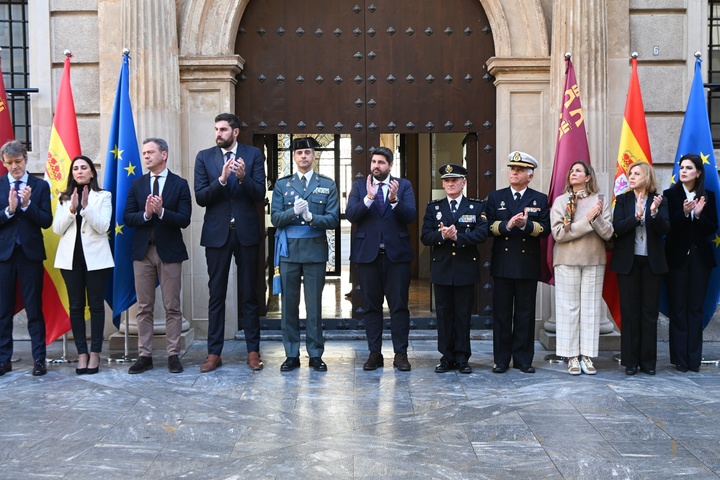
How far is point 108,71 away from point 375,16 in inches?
113

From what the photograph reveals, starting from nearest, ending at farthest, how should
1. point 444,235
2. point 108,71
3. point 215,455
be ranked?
1. point 215,455
2. point 444,235
3. point 108,71

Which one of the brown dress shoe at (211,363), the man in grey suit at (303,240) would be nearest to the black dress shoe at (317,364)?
the man in grey suit at (303,240)

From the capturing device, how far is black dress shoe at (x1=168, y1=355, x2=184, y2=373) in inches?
312

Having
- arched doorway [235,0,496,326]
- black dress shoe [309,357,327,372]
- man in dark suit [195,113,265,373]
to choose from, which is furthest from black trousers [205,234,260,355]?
arched doorway [235,0,496,326]

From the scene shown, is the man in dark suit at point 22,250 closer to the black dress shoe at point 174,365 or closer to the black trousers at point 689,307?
the black dress shoe at point 174,365

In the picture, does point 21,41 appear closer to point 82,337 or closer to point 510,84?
point 82,337

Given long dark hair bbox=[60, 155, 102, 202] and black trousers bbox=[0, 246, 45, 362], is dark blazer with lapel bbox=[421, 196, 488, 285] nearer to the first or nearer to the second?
long dark hair bbox=[60, 155, 102, 202]

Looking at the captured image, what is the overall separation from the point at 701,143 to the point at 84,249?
572 centimetres

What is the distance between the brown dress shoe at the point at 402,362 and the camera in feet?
26.1

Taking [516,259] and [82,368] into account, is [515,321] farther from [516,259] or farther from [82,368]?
[82,368]

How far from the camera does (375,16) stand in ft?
31.8

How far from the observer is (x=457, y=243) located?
7750mm

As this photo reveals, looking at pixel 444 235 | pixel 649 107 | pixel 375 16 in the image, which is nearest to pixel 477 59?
pixel 375 16

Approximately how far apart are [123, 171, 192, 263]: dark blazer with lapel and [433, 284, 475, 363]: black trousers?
91.9 inches
